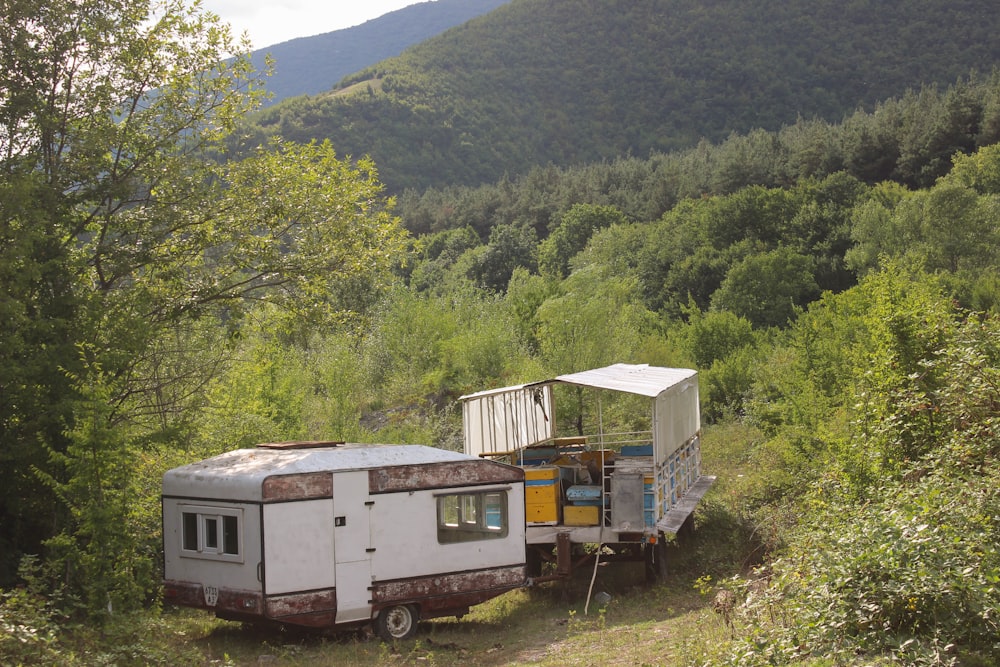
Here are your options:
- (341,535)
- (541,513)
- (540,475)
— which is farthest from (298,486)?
(541,513)

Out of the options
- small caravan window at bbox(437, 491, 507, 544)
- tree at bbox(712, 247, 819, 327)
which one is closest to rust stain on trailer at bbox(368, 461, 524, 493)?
small caravan window at bbox(437, 491, 507, 544)

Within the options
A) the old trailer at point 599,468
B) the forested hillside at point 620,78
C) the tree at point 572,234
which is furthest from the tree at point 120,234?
the forested hillside at point 620,78

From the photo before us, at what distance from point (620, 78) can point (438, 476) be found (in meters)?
144

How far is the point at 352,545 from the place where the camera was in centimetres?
1365

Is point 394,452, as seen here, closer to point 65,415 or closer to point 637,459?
point 65,415

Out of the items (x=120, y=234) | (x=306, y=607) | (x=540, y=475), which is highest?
(x=120, y=234)

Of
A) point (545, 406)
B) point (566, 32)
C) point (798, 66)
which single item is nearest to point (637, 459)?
point (545, 406)

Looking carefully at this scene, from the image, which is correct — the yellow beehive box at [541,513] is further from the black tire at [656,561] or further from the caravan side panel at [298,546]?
the caravan side panel at [298,546]

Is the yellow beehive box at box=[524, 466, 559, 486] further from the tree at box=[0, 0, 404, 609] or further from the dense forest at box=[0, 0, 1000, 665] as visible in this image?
the tree at box=[0, 0, 404, 609]

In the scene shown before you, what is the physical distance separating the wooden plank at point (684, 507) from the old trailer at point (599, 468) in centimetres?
3

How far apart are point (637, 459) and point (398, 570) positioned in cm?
685

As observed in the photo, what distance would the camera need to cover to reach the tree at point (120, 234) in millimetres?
13094

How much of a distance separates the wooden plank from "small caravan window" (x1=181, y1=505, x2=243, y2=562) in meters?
7.04

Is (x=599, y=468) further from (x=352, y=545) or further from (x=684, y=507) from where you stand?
(x=352, y=545)
